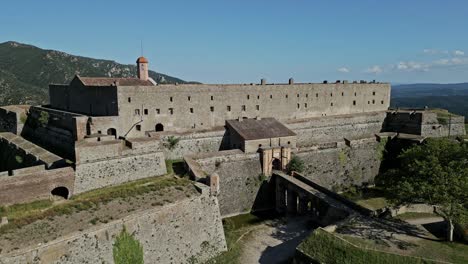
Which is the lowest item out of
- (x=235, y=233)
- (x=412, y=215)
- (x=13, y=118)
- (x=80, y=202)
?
(x=235, y=233)

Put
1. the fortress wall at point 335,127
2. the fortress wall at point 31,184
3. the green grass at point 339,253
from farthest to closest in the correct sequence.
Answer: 1. the fortress wall at point 335,127
2. the fortress wall at point 31,184
3. the green grass at point 339,253

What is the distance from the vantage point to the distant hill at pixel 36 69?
10869 cm

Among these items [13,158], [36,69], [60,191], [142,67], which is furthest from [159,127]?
[36,69]

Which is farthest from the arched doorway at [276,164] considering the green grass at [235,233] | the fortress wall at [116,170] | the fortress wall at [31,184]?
the fortress wall at [31,184]

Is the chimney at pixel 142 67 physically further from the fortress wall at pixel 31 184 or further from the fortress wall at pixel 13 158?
the fortress wall at pixel 31 184

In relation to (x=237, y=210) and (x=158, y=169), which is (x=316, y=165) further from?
(x=158, y=169)

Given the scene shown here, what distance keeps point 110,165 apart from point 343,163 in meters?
26.8

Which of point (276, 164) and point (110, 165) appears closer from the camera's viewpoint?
point (110, 165)

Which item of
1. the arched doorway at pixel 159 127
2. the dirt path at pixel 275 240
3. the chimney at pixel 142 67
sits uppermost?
the chimney at pixel 142 67

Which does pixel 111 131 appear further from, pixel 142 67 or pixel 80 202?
pixel 80 202

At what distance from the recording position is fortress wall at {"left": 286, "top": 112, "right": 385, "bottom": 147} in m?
46.0

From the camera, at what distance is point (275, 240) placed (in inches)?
1176

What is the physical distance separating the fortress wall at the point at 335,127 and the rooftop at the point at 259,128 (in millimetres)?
3311

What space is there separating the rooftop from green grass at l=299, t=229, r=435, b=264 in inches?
601
